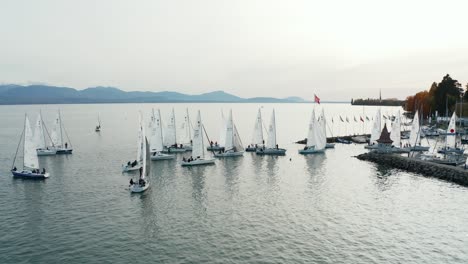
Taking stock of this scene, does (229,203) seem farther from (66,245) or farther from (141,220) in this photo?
(66,245)

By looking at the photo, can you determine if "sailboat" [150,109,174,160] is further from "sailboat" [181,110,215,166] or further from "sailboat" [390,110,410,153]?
"sailboat" [390,110,410,153]

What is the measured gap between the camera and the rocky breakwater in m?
60.6

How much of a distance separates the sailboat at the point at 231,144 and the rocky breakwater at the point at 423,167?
31405 millimetres

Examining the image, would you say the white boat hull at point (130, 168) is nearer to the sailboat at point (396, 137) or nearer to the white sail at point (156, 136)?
the white sail at point (156, 136)

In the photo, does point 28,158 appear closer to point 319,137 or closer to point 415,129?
point 319,137

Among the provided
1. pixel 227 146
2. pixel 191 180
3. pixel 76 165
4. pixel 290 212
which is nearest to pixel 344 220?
pixel 290 212

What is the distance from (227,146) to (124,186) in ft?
113

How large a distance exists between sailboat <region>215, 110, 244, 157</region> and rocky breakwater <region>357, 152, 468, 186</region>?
103 ft

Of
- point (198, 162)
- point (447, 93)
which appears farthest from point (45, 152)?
point (447, 93)

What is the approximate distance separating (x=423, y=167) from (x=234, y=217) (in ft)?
153

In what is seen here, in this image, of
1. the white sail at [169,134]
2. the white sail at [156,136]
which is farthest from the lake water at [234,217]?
the white sail at [169,134]

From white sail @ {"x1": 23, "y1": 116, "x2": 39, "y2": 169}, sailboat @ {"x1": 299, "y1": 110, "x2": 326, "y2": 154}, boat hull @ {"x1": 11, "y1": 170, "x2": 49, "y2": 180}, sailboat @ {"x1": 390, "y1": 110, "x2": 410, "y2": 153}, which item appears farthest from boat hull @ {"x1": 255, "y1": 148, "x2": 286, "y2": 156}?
white sail @ {"x1": 23, "y1": 116, "x2": 39, "y2": 169}

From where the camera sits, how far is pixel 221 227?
39531 mm

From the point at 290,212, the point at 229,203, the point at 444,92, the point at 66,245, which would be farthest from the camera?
the point at 444,92
